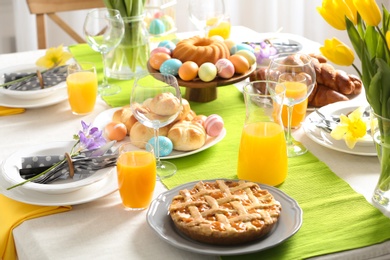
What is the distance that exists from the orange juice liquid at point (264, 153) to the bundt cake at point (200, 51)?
1.53 feet

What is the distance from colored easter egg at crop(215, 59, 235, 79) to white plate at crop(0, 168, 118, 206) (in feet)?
Answer: 1.77

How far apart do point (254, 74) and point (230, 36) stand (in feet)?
1.87

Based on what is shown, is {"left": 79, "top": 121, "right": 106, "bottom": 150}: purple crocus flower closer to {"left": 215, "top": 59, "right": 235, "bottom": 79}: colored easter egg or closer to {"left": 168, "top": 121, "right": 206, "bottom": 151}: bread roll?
{"left": 168, "top": 121, "right": 206, "bottom": 151}: bread roll

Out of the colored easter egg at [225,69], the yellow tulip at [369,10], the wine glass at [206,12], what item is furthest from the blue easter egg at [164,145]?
the wine glass at [206,12]

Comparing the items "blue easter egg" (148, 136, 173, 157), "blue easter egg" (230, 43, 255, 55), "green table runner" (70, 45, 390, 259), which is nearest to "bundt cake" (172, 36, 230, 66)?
"blue easter egg" (230, 43, 255, 55)

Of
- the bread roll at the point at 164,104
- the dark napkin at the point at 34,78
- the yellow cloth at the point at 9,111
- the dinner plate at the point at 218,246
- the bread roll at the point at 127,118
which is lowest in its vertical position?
the dinner plate at the point at 218,246

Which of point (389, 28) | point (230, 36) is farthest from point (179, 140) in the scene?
point (230, 36)

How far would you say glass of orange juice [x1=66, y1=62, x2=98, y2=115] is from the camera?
187 centimetres

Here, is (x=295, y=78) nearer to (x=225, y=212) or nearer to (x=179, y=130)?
(x=179, y=130)

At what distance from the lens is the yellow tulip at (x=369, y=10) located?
1.23 m

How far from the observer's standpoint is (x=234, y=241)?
47.4 inches

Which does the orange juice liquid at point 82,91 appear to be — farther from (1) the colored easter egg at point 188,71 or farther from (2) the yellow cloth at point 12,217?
(2) the yellow cloth at point 12,217

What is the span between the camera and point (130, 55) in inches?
85.0

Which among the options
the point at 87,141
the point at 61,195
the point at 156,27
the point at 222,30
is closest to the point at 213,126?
the point at 87,141
